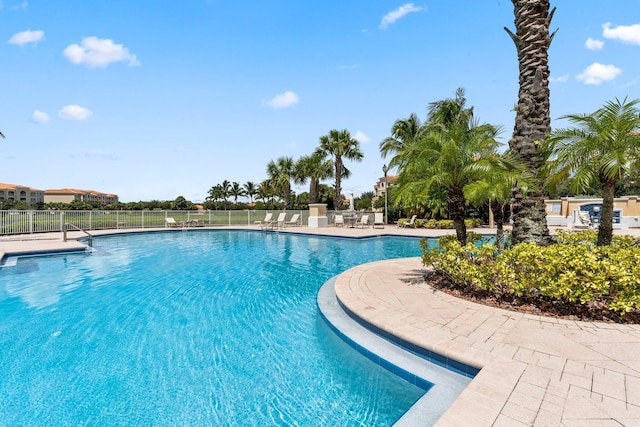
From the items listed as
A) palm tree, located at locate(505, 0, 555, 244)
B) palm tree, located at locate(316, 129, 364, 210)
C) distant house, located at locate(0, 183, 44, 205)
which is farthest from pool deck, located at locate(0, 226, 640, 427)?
distant house, located at locate(0, 183, 44, 205)

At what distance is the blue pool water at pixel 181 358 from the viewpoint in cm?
281

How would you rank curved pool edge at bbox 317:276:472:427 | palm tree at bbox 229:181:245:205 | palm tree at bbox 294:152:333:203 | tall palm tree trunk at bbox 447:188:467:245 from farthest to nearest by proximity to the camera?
1. palm tree at bbox 229:181:245:205
2. palm tree at bbox 294:152:333:203
3. tall palm tree trunk at bbox 447:188:467:245
4. curved pool edge at bbox 317:276:472:427

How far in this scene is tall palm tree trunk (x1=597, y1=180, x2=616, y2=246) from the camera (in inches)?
222

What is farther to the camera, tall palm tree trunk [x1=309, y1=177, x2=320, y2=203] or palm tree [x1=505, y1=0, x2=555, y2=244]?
tall palm tree trunk [x1=309, y1=177, x2=320, y2=203]

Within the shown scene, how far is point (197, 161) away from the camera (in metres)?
25.9

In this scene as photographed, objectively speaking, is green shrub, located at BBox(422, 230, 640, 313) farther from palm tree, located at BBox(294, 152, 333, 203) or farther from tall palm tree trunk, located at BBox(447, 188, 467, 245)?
palm tree, located at BBox(294, 152, 333, 203)

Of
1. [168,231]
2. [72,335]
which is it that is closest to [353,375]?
[72,335]

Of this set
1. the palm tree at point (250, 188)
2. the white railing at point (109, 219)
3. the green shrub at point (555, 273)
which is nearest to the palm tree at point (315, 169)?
the white railing at point (109, 219)

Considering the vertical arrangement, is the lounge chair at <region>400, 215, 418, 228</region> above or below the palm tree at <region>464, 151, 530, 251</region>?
below

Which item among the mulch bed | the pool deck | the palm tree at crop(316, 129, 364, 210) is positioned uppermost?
the palm tree at crop(316, 129, 364, 210)

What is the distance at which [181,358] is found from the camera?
3781mm

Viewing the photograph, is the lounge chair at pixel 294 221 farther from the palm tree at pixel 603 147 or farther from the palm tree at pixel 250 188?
the palm tree at pixel 250 188

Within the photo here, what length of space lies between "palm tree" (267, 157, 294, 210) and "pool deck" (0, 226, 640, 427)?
25.3m

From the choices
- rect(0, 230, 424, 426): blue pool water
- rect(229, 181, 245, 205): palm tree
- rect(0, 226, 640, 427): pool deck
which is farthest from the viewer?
rect(229, 181, 245, 205): palm tree
